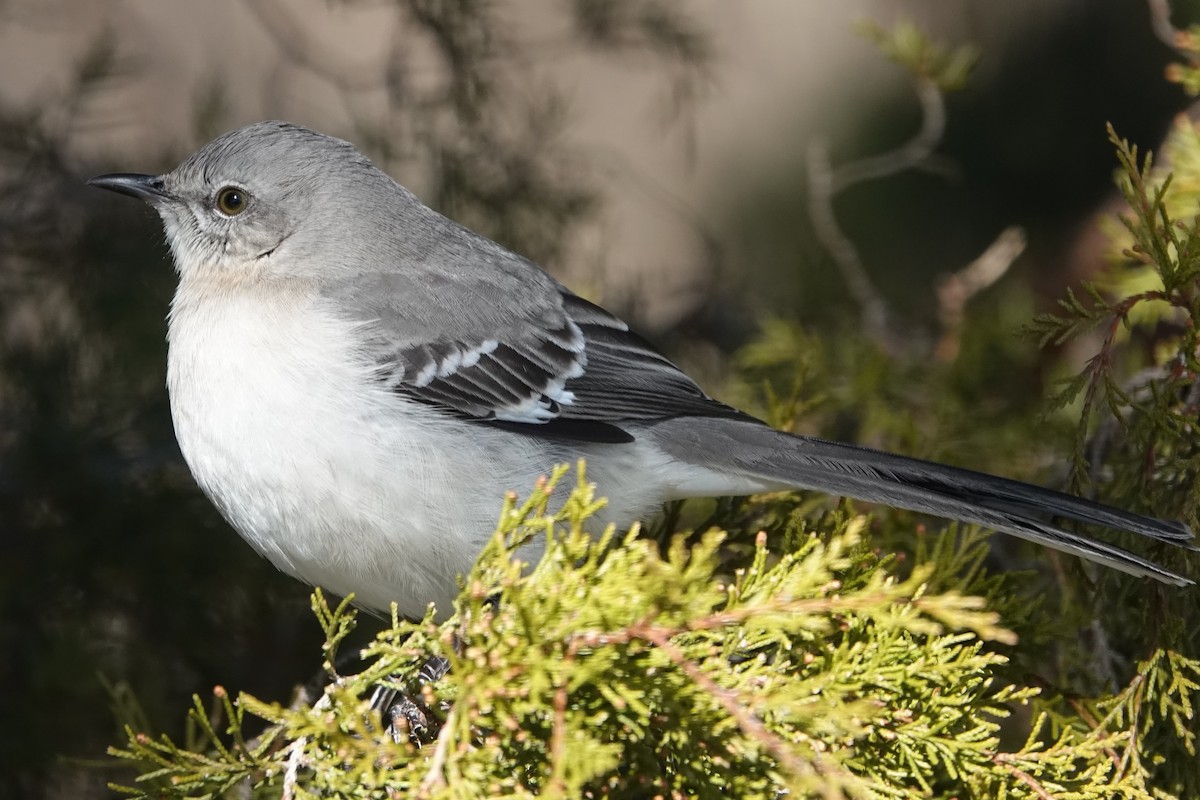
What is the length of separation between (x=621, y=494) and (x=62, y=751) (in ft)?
6.53

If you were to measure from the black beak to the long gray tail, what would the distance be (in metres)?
1.64

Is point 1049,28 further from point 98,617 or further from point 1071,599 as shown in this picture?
point 98,617

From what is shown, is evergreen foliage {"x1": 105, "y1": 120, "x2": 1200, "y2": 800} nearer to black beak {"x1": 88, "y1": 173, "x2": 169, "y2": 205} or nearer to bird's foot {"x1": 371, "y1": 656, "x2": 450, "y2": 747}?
bird's foot {"x1": 371, "y1": 656, "x2": 450, "y2": 747}

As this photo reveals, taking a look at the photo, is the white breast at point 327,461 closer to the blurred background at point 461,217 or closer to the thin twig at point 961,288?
the blurred background at point 461,217

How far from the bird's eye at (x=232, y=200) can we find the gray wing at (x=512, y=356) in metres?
0.47

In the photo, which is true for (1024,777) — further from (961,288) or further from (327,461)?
(961,288)

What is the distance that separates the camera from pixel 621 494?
3.08 metres

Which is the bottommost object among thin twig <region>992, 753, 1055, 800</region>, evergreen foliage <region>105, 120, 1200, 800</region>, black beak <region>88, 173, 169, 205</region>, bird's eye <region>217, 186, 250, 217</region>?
thin twig <region>992, 753, 1055, 800</region>

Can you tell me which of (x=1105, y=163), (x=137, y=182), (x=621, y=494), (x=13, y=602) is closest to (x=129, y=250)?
(x=137, y=182)

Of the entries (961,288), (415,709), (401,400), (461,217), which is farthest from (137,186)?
(961,288)

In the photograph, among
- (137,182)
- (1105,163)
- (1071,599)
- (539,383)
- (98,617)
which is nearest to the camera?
(1071,599)

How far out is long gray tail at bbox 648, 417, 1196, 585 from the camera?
2379mm

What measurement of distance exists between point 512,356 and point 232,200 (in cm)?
98

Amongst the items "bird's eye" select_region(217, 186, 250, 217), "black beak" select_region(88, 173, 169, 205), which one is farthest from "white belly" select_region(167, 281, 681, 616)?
"black beak" select_region(88, 173, 169, 205)
